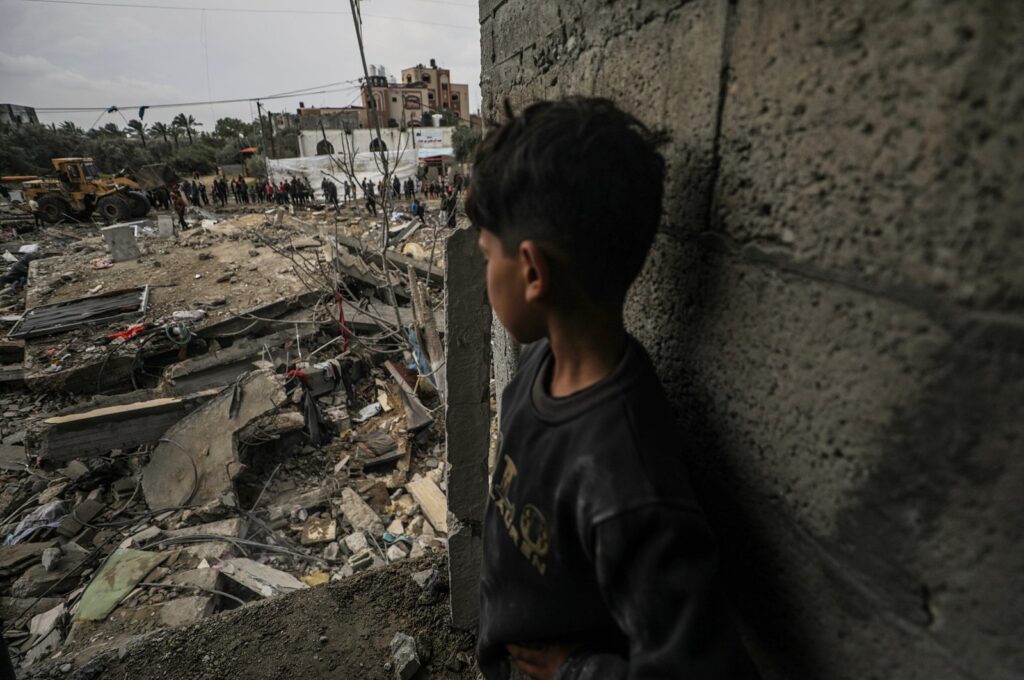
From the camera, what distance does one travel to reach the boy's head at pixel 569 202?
2.71ft

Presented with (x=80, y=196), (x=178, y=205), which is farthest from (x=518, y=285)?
(x=80, y=196)

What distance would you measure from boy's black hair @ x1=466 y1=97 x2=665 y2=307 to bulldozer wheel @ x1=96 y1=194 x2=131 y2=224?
83.1 feet

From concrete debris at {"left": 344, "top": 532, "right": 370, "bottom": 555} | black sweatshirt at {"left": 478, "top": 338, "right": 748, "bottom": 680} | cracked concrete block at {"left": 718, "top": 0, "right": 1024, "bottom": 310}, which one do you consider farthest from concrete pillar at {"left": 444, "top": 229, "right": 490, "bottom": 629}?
concrete debris at {"left": 344, "top": 532, "right": 370, "bottom": 555}

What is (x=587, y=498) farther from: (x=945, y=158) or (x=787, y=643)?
(x=945, y=158)

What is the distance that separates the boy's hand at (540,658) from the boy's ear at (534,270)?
2.62 feet

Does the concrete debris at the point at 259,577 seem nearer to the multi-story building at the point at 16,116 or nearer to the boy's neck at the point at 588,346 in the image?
the boy's neck at the point at 588,346

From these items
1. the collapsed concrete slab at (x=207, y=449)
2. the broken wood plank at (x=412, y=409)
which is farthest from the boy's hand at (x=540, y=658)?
the broken wood plank at (x=412, y=409)

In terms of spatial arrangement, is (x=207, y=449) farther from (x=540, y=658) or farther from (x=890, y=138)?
(x=890, y=138)

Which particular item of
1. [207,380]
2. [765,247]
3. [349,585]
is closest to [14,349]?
[207,380]

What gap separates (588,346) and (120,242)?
649 inches

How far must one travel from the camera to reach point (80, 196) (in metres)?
19.8

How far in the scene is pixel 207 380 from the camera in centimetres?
738

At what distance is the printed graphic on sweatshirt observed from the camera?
1.01 meters

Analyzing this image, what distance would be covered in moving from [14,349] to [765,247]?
12.6 m
